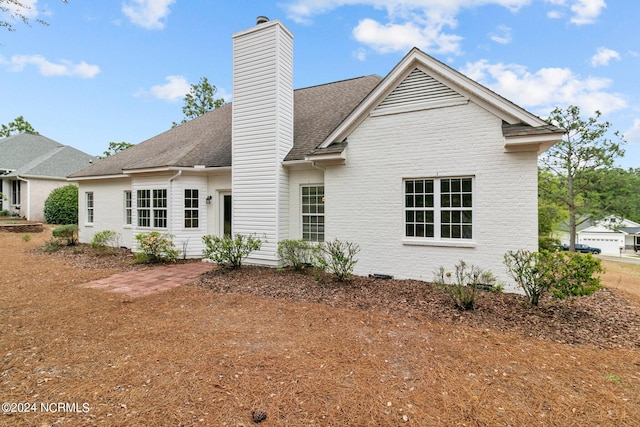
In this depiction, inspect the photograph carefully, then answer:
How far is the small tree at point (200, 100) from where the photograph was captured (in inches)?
1200

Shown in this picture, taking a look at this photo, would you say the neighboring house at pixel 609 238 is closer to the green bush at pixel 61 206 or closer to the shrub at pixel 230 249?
the shrub at pixel 230 249

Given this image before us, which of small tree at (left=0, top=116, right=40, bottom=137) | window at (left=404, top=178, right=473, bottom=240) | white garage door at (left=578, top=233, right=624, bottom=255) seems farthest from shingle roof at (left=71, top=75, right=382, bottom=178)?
white garage door at (left=578, top=233, right=624, bottom=255)

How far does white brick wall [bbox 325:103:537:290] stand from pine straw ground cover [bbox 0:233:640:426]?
47.2 inches

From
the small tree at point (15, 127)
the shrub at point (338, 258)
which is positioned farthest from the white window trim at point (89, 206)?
the small tree at point (15, 127)

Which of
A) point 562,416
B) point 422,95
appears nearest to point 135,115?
point 422,95

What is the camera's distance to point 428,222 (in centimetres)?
749

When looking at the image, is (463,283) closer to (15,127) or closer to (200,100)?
(200,100)

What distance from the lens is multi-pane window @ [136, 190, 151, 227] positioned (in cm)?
1121

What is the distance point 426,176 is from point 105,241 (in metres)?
13.5

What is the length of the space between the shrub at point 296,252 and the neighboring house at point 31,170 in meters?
20.6

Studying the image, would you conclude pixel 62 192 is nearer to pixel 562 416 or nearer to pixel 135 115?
pixel 135 115

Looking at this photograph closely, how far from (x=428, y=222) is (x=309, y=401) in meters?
5.70

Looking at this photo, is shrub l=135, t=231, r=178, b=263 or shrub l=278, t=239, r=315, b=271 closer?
shrub l=278, t=239, r=315, b=271

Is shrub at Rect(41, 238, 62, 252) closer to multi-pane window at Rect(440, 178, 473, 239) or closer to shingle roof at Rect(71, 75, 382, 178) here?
shingle roof at Rect(71, 75, 382, 178)
